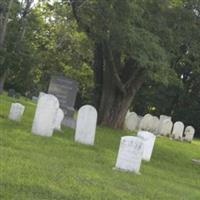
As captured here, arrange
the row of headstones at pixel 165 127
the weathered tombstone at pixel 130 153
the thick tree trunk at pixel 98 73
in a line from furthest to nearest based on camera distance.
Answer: the row of headstones at pixel 165 127 < the thick tree trunk at pixel 98 73 < the weathered tombstone at pixel 130 153

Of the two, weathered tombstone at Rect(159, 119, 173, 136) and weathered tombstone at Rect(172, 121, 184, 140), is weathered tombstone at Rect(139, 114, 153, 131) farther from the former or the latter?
weathered tombstone at Rect(172, 121, 184, 140)

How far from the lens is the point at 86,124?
1644 centimetres

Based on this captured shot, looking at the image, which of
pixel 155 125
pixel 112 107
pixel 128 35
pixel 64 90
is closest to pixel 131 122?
pixel 112 107

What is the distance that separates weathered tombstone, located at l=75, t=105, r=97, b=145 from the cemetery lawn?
316 mm

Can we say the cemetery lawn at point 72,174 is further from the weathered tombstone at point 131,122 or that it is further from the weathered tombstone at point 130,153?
the weathered tombstone at point 131,122

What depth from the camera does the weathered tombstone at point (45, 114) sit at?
51.7ft

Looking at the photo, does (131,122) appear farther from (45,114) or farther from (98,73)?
(45,114)

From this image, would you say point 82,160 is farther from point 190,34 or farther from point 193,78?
point 193,78

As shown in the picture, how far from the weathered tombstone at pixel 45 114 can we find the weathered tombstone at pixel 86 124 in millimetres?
798

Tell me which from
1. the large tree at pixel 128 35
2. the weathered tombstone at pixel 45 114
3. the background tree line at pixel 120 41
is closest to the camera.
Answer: the weathered tombstone at pixel 45 114

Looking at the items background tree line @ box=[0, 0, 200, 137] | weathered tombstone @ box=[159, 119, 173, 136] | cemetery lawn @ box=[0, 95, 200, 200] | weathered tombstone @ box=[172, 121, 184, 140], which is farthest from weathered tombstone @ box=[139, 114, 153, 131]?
cemetery lawn @ box=[0, 95, 200, 200]

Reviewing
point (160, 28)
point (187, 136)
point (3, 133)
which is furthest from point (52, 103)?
point (187, 136)

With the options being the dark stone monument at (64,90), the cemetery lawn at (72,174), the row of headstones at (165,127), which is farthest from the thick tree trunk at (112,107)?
the cemetery lawn at (72,174)

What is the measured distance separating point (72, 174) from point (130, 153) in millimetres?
2370
